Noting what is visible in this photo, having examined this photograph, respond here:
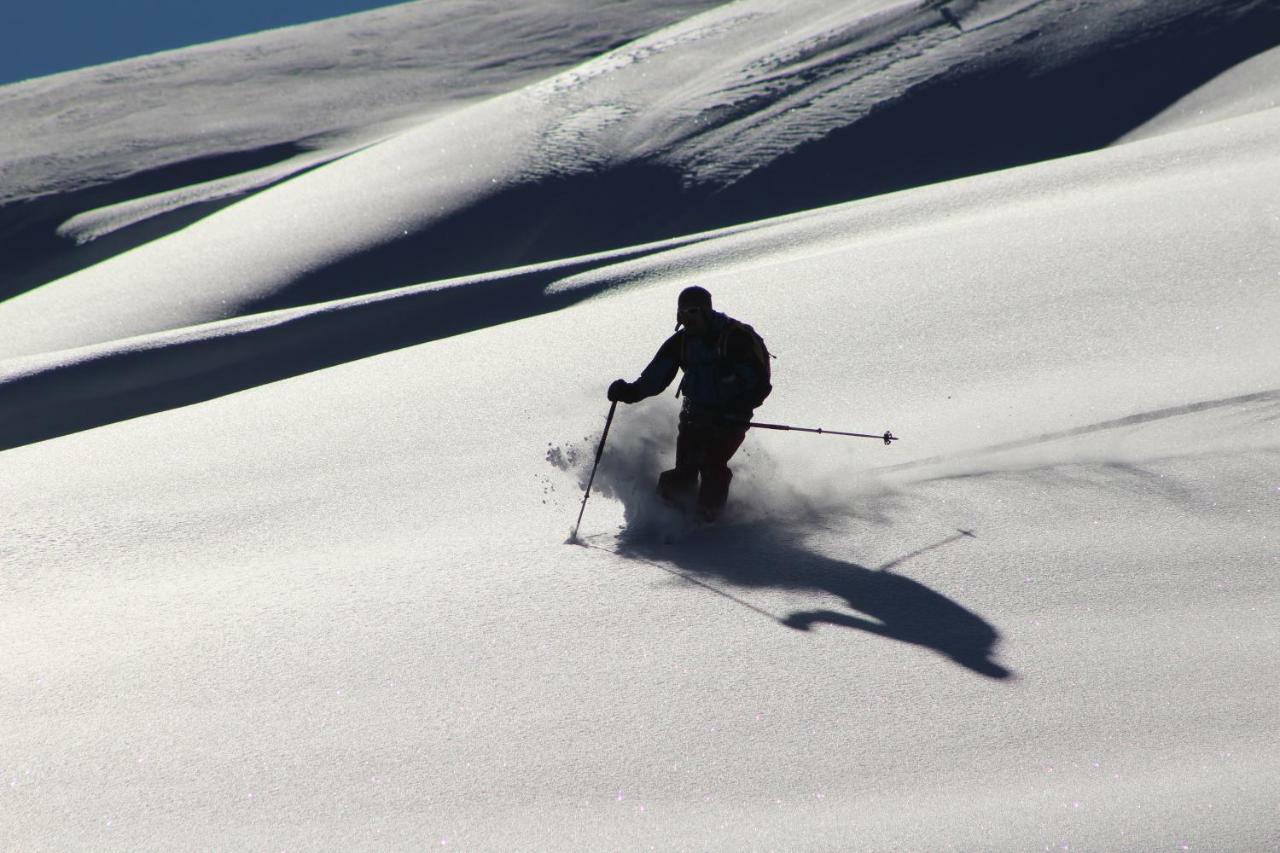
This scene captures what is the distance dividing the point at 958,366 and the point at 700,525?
106 inches

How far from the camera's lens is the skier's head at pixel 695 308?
5086 millimetres

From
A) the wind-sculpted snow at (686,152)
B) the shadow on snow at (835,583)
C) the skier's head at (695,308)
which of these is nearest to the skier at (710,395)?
the skier's head at (695,308)

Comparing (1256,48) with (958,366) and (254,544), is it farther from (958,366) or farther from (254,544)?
(254,544)

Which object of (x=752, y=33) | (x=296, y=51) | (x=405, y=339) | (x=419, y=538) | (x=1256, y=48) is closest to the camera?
(x=419, y=538)

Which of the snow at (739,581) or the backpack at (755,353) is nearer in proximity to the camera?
the snow at (739,581)

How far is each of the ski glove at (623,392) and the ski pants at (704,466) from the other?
0.25m

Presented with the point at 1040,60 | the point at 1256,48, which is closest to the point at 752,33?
the point at 1040,60

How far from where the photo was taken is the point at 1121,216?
9250mm

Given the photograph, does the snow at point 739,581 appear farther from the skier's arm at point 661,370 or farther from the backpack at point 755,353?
the backpack at point 755,353

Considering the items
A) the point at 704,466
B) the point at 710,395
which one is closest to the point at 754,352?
the point at 710,395

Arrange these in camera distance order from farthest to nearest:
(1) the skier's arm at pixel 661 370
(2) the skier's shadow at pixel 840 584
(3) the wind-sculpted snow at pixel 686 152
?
1. (3) the wind-sculpted snow at pixel 686 152
2. (1) the skier's arm at pixel 661 370
3. (2) the skier's shadow at pixel 840 584

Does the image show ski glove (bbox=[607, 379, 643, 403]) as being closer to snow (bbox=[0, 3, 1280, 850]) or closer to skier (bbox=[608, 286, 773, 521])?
skier (bbox=[608, 286, 773, 521])

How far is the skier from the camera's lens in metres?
5.16

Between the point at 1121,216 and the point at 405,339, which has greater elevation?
the point at 1121,216
